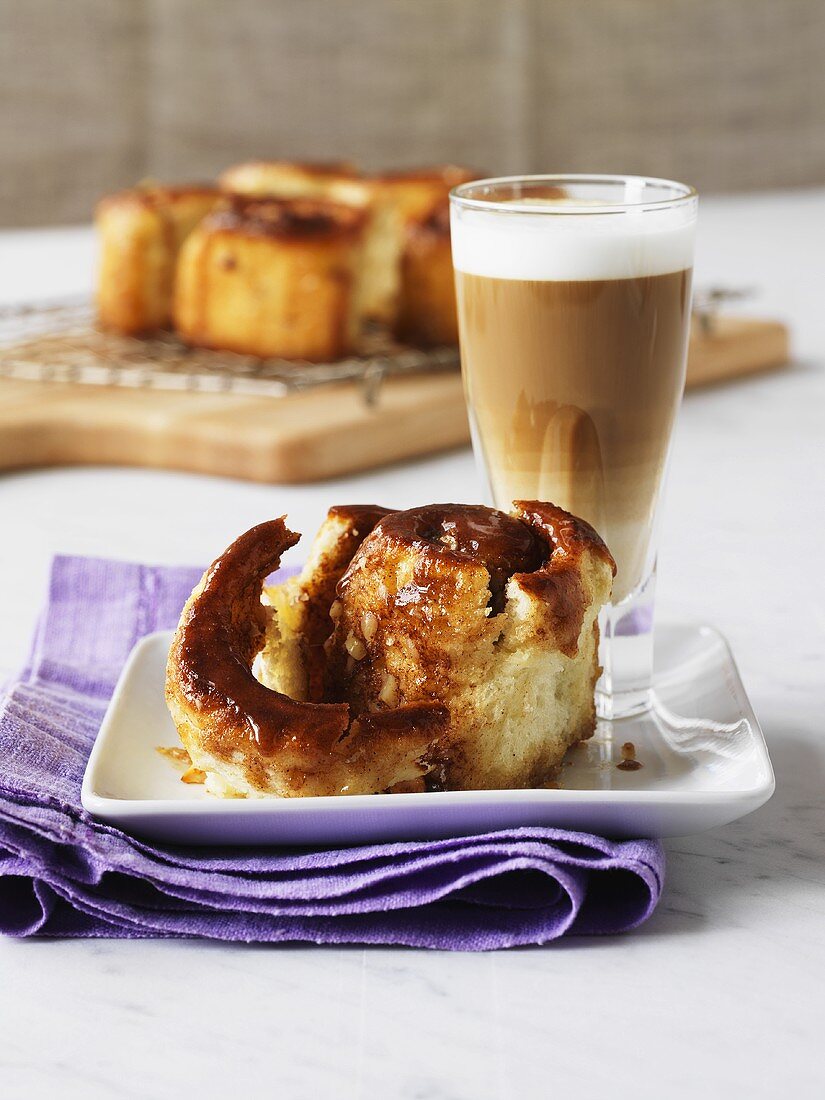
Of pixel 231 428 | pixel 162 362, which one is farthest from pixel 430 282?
pixel 231 428

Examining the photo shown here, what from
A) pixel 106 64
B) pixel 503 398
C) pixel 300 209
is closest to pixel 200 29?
pixel 106 64

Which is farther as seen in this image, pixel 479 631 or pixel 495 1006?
pixel 479 631

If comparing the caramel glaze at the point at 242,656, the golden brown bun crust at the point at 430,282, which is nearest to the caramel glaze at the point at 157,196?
the golden brown bun crust at the point at 430,282

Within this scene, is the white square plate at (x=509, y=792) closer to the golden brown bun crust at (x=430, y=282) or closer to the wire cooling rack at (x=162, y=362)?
the wire cooling rack at (x=162, y=362)

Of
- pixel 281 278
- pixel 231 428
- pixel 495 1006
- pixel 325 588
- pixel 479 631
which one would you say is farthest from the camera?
pixel 281 278

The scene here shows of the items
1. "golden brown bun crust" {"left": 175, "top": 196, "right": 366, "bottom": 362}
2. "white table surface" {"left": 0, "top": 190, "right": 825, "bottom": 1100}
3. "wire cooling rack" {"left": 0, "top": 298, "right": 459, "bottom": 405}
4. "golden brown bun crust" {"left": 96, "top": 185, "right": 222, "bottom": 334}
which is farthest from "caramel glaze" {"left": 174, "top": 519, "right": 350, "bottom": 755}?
"golden brown bun crust" {"left": 96, "top": 185, "right": 222, "bottom": 334}

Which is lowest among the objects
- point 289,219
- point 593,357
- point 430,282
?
point 430,282

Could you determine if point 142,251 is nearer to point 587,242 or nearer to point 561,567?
point 587,242
